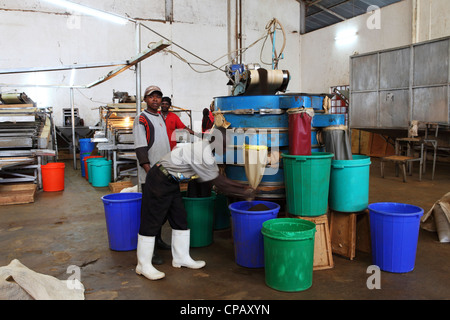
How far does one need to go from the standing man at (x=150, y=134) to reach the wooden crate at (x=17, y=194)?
11.3 feet

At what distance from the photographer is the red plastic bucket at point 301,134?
3486 millimetres

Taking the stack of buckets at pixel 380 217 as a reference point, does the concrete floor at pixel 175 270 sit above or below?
below

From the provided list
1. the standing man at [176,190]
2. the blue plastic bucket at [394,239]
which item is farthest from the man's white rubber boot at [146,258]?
the blue plastic bucket at [394,239]

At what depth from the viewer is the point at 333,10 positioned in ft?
46.6

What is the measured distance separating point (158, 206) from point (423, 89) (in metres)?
7.37

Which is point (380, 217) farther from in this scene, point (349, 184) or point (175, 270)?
point (175, 270)

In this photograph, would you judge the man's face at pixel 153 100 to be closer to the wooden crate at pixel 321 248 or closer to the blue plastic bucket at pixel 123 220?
the blue plastic bucket at pixel 123 220

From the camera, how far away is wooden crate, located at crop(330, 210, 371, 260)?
3.46 meters

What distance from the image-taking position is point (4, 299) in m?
2.28

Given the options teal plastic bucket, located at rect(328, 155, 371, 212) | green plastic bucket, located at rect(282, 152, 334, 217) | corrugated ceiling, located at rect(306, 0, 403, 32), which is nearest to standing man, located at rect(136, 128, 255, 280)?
green plastic bucket, located at rect(282, 152, 334, 217)

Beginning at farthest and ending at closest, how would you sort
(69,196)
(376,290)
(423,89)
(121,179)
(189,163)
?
(423,89) → (121,179) → (69,196) → (189,163) → (376,290)

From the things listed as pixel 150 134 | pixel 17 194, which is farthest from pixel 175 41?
pixel 150 134
